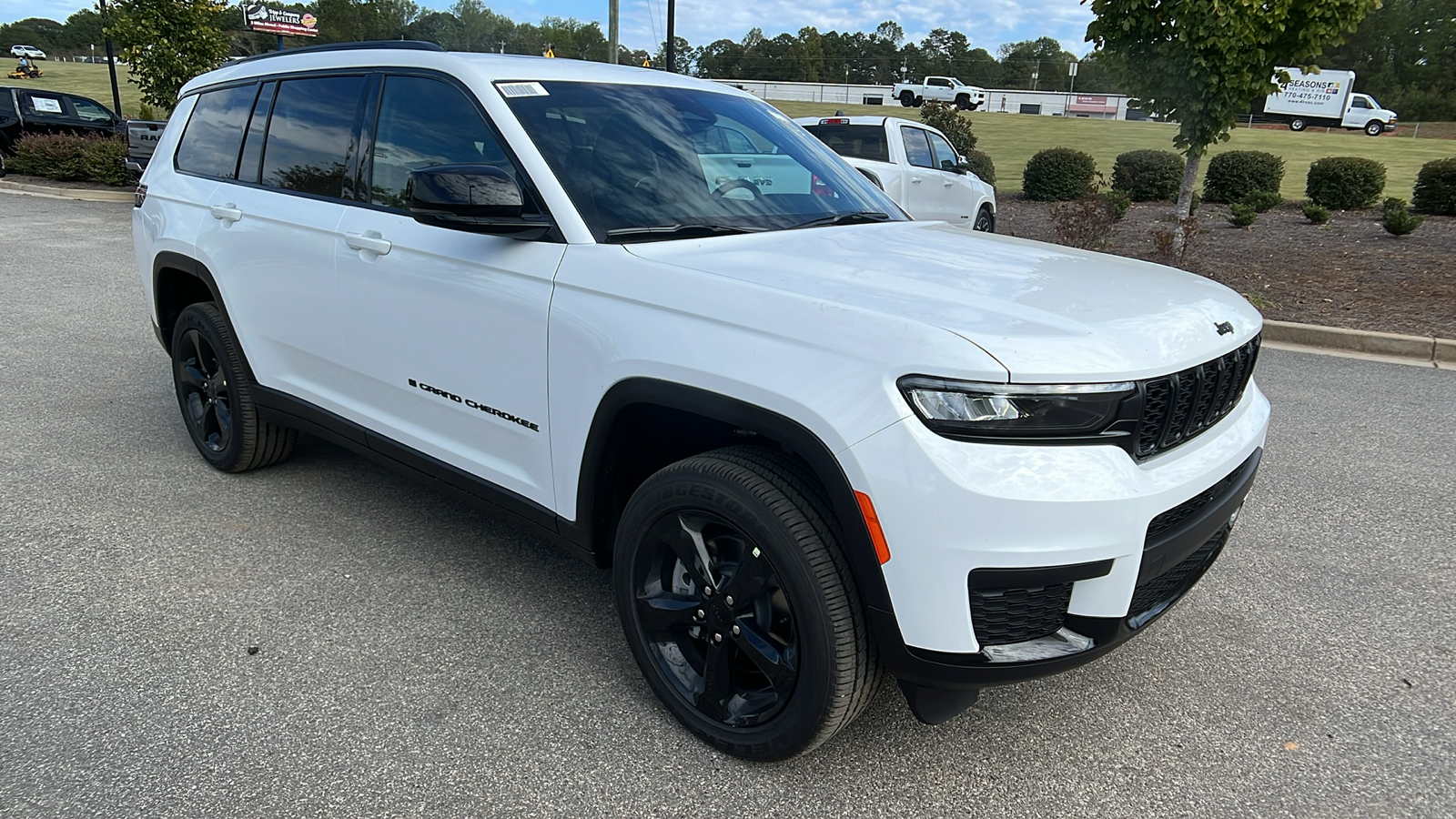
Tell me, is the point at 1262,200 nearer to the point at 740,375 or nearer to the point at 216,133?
the point at 216,133

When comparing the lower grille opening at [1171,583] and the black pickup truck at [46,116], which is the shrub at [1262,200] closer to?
the lower grille opening at [1171,583]

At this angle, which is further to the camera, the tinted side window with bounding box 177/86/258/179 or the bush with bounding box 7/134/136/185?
the bush with bounding box 7/134/136/185

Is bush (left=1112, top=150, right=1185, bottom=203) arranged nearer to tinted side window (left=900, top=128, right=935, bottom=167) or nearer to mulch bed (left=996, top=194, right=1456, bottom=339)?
mulch bed (left=996, top=194, right=1456, bottom=339)

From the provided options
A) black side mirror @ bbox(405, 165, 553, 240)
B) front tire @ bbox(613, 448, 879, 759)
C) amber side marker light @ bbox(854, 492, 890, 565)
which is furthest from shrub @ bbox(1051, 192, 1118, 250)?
amber side marker light @ bbox(854, 492, 890, 565)

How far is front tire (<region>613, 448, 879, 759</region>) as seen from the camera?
2.17 meters

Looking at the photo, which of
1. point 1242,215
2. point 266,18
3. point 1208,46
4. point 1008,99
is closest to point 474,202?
point 1208,46

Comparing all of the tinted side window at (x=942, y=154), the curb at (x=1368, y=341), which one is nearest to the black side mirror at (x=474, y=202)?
the curb at (x=1368, y=341)

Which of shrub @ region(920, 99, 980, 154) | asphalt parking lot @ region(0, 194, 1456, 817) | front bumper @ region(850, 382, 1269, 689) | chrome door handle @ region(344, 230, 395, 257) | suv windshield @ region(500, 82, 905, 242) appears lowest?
asphalt parking lot @ region(0, 194, 1456, 817)

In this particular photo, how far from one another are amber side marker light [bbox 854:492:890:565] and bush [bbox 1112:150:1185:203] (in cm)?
1920

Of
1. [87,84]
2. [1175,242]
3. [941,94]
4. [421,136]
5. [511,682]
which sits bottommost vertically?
[511,682]

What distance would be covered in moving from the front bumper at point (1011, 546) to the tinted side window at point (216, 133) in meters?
3.54

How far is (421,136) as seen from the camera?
3215 mm

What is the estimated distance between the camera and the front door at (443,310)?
9.12 ft

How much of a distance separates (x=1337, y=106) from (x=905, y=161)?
2136 inches
